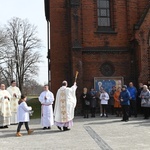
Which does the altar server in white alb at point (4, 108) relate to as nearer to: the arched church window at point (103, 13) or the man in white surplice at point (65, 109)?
the man in white surplice at point (65, 109)

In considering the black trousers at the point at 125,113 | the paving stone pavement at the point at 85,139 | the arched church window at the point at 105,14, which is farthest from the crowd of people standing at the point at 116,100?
the arched church window at the point at 105,14

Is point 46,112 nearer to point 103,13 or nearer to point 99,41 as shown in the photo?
point 99,41

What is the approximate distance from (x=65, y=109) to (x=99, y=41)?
8441 mm

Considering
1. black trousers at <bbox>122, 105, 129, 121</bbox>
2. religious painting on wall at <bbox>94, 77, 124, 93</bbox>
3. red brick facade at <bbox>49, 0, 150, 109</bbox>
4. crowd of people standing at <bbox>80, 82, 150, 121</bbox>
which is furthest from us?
religious painting on wall at <bbox>94, 77, 124, 93</bbox>

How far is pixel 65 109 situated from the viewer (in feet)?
40.5

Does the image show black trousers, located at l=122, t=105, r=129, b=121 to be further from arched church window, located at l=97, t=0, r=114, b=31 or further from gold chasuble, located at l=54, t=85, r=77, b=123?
arched church window, located at l=97, t=0, r=114, b=31

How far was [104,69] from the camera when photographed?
64.6 ft

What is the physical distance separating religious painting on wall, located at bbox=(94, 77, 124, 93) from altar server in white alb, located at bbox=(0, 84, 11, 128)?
21.8ft

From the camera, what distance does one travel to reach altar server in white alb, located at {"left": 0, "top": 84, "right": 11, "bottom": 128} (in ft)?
45.5

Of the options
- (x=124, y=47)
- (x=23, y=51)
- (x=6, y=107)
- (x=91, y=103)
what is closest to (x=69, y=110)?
(x=6, y=107)

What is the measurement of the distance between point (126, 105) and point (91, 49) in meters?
5.82

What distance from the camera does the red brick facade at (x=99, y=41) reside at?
19077 millimetres

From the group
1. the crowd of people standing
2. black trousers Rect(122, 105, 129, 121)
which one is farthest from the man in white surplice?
the crowd of people standing

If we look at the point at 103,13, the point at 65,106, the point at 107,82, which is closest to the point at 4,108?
the point at 65,106
